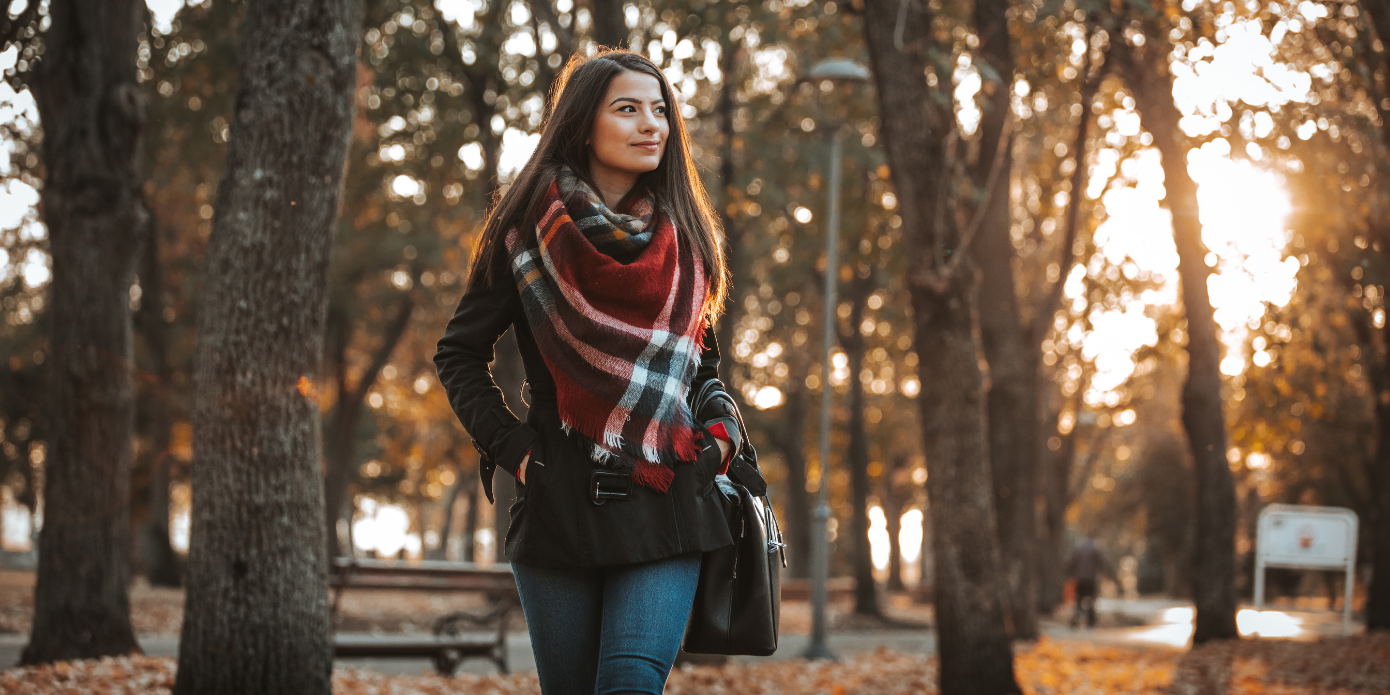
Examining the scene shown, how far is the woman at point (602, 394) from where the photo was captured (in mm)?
2314

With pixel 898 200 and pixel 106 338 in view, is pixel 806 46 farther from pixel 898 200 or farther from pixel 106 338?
pixel 106 338

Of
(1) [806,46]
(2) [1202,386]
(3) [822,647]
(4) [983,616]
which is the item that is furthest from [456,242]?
(4) [983,616]

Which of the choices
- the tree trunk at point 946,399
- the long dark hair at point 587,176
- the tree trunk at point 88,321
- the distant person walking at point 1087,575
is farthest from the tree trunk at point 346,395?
the long dark hair at point 587,176

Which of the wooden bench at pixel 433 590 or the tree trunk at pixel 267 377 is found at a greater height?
the tree trunk at pixel 267 377

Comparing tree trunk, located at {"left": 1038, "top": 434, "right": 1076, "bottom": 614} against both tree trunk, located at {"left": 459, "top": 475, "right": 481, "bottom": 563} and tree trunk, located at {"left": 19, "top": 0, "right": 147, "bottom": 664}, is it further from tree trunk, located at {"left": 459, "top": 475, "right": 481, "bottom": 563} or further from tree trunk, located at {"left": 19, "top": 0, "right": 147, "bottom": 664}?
tree trunk, located at {"left": 19, "top": 0, "right": 147, "bottom": 664}

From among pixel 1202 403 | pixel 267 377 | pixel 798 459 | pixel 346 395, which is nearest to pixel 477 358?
pixel 267 377

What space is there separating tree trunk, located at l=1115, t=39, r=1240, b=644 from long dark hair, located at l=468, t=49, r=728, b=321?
37.1ft

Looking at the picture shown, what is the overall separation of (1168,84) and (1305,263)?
2.60 meters

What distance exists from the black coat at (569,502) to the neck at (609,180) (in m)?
0.44

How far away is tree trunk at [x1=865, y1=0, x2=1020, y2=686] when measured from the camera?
7.66 metres

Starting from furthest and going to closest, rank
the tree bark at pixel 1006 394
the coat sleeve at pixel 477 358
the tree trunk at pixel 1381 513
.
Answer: the tree trunk at pixel 1381 513, the tree bark at pixel 1006 394, the coat sleeve at pixel 477 358

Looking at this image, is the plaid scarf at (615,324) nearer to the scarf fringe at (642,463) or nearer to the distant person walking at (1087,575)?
the scarf fringe at (642,463)

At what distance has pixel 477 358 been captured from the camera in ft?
8.52

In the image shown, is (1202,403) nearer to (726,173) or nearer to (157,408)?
(726,173)
